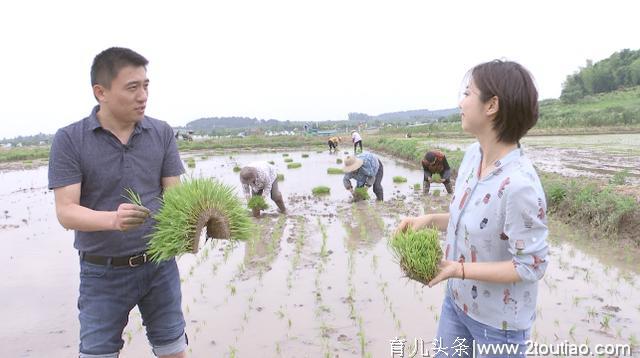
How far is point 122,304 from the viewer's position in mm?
2295

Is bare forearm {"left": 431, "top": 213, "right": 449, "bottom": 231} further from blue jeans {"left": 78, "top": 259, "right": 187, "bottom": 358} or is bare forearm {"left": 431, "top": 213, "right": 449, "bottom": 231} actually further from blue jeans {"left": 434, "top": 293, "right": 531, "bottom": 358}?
blue jeans {"left": 78, "top": 259, "right": 187, "bottom": 358}

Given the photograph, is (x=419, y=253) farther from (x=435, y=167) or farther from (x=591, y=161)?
(x=591, y=161)

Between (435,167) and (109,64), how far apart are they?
8577 mm

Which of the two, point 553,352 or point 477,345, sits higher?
point 477,345

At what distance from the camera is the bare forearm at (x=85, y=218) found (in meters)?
2.00

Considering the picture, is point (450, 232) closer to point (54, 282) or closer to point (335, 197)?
point (54, 282)

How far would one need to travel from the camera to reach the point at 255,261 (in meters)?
5.98

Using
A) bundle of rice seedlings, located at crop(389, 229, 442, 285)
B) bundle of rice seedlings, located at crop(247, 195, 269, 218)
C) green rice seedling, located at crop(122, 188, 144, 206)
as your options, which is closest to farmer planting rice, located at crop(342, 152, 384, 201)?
bundle of rice seedlings, located at crop(247, 195, 269, 218)

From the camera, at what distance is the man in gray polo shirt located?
2.11 metres

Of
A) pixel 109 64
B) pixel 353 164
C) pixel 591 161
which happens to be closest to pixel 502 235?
pixel 109 64

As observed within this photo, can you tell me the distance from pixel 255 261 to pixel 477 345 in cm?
446

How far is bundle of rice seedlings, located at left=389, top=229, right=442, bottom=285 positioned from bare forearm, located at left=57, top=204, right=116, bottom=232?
1.31 metres

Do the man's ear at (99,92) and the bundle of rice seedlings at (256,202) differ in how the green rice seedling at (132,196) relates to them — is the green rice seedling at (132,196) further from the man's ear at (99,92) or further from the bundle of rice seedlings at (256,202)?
the bundle of rice seedlings at (256,202)

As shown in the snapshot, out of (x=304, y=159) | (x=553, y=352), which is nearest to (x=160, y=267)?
(x=553, y=352)
